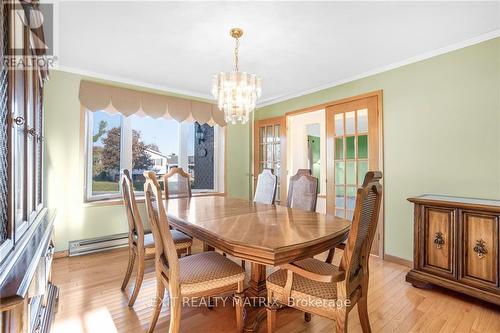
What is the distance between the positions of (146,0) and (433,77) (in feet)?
9.34

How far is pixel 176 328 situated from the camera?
1394 mm

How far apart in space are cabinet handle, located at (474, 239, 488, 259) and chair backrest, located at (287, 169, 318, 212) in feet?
4.30

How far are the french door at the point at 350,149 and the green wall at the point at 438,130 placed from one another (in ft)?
0.50

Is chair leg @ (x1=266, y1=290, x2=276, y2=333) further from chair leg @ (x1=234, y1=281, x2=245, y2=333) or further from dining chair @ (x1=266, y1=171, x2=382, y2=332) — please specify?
chair leg @ (x1=234, y1=281, x2=245, y2=333)

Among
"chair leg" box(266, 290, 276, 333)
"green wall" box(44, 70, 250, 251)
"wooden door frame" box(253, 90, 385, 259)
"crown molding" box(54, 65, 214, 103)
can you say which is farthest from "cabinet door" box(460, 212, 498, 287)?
"green wall" box(44, 70, 250, 251)

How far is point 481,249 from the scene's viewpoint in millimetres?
2020

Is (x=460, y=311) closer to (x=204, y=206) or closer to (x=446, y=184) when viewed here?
(x=446, y=184)

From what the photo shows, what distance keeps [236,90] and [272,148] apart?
8.27 ft

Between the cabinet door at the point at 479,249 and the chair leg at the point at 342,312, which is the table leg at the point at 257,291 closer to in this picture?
the chair leg at the point at 342,312

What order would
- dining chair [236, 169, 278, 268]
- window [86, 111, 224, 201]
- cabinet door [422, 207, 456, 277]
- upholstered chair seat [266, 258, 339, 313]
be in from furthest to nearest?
window [86, 111, 224, 201] → dining chair [236, 169, 278, 268] → cabinet door [422, 207, 456, 277] → upholstered chair seat [266, 258, 339, 313]

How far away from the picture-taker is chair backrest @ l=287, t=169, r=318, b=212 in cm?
246

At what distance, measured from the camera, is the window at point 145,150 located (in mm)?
3465

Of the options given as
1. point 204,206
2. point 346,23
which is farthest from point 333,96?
point 204,206

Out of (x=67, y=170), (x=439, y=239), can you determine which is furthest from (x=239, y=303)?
(x=67, y=170)
